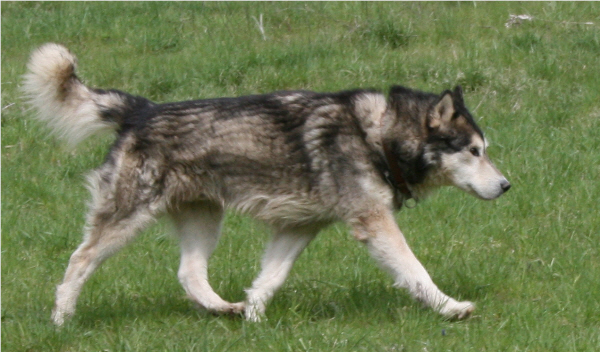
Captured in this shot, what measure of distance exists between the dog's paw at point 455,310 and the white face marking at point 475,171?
79 centimetres

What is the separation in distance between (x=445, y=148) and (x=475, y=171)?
0.78ft

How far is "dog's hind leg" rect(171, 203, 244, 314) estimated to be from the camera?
6.54 m

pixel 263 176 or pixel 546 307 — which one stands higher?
pixel 263 176

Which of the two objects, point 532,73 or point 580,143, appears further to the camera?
point 532,73

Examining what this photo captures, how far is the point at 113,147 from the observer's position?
6.39m

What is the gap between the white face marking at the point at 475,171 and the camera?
20.9ft

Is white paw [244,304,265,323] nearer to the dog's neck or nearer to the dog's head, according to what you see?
the dog's neck

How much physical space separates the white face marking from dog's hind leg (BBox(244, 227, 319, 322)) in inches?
38.3

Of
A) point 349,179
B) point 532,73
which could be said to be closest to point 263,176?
point 349,179

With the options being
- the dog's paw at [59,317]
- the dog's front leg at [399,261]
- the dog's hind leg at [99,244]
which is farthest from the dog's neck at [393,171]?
the dog's paw at [59,317]

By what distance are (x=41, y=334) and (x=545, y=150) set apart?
4972 mm

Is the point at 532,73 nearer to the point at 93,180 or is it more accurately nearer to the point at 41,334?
the point at 93,180

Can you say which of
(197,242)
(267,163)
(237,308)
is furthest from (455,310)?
(197,242)

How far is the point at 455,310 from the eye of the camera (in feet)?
19.6
